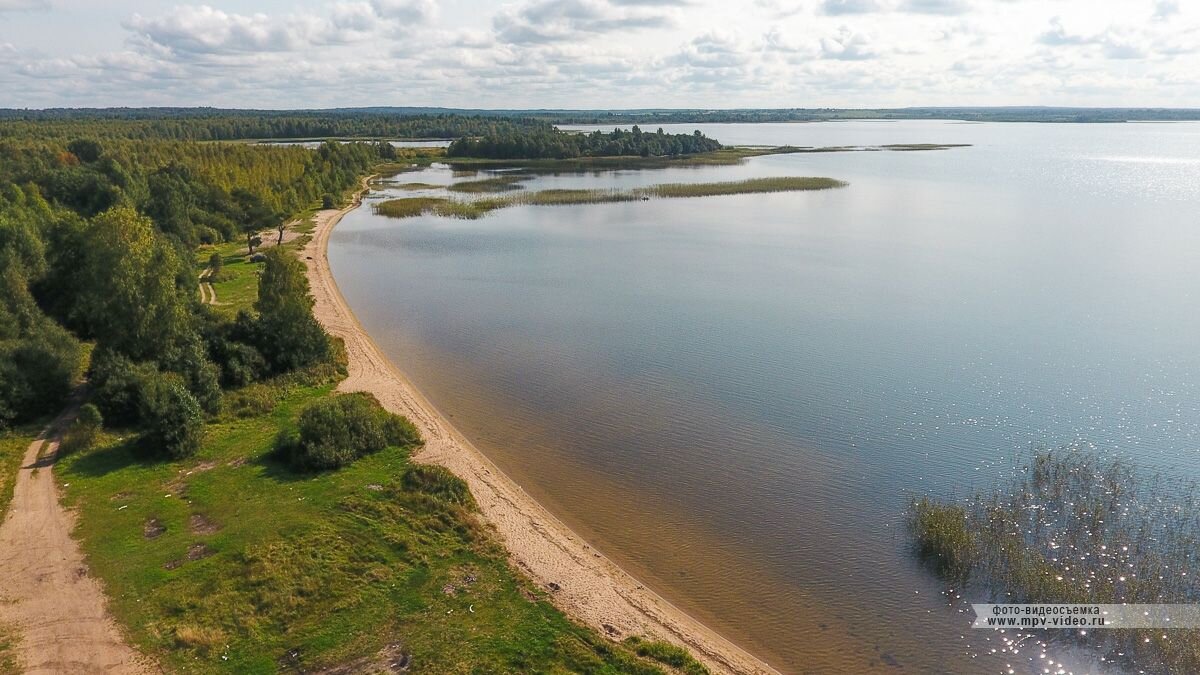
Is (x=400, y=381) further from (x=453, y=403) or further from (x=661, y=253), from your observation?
(x=661, y=253)

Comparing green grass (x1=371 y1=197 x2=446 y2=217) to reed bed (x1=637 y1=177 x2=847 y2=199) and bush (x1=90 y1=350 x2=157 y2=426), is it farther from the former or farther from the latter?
bush (x1=90 y1=350 x2=157 y2=426)

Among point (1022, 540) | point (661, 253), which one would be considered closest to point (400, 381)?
point (1022, 540)

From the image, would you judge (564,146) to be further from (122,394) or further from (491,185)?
(122,394)

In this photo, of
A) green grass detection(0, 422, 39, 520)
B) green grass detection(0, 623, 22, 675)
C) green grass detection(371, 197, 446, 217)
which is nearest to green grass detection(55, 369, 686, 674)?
green grass detection(0, 422, 39, 520)

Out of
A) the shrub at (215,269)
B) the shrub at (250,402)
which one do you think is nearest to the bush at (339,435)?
the shrub at (250,402)

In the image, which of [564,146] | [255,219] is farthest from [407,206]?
[564,146]

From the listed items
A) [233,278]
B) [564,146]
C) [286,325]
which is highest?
[564,146]

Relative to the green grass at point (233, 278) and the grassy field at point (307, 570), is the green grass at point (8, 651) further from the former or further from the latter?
the green grass at point (233, 278)
